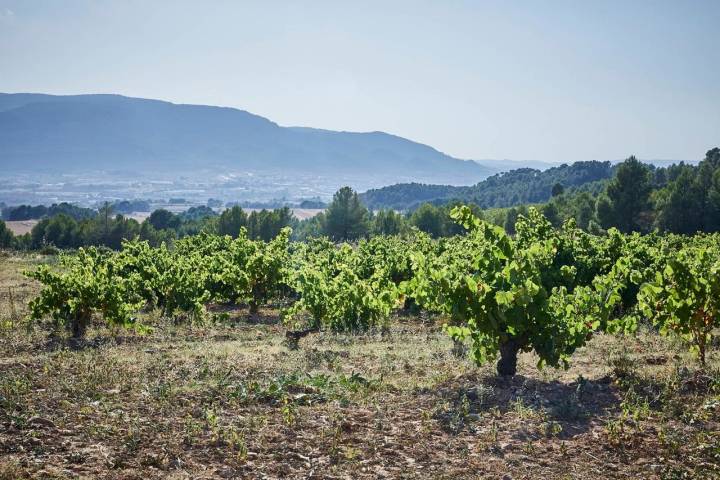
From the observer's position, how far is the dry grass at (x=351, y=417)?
7328 millimetres

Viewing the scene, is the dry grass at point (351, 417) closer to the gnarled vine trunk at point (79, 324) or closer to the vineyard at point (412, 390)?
the vineyard at point (412, 390)

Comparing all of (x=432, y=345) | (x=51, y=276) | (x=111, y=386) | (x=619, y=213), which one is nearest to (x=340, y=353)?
(x=432, y=345)

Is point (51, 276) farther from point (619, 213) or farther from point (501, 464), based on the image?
point (619, 213)

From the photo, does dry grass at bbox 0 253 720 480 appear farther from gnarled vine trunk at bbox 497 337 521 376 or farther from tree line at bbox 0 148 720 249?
tree line at bbox 0 148 720 249

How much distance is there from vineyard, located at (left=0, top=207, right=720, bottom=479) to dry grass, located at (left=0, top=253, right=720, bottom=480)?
31 mm

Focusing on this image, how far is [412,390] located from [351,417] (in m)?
1.59

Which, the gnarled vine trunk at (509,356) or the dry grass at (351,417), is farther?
the gnarled vine trunk at (509,356)

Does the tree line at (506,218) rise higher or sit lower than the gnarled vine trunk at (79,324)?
higher

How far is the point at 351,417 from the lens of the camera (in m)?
8.86

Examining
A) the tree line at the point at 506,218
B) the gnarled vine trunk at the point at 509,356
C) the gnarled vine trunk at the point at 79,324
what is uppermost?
the tree line at the point at 506,218

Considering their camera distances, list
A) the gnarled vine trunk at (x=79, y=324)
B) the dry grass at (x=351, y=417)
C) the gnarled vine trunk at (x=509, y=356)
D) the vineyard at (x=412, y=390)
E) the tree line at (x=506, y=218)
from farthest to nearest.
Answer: the tree line at (x=506, y=218) < the gnarled vine trunk at (x=79, y=324) < the gnarled vine trunk at (x=509, y=356) < the vineyard at (x=412, y=390) < the dry grass at (x=351, y=417)

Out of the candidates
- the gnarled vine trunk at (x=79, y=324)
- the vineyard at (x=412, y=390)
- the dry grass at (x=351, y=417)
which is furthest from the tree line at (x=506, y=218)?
the dry grass at (x=351, y=417)

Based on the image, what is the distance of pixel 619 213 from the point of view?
282 feet

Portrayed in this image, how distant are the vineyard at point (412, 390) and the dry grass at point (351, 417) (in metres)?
0.03
